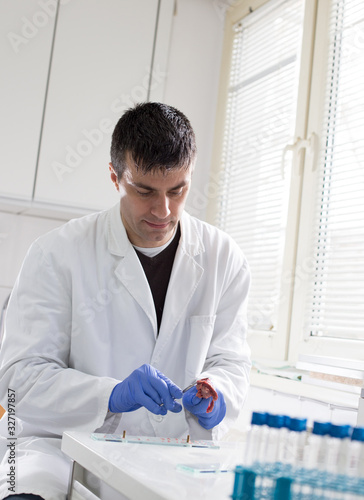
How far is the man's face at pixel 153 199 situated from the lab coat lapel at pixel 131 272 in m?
0.04

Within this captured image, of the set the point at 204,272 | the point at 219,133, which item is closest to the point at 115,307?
the point at 204,272

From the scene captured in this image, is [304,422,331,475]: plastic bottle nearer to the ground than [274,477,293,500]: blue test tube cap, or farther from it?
farther from it

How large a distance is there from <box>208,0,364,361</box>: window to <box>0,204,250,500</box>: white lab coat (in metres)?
0.44

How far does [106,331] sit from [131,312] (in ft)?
0.23

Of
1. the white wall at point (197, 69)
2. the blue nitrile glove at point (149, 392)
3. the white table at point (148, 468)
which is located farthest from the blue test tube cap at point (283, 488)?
the white wall at point (197, 69)

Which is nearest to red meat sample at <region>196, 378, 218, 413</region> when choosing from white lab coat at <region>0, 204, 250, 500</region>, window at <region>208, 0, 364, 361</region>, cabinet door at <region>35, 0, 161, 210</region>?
white lab coat at <region>0, 204, 250, 500</region>

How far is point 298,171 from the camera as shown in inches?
82.3

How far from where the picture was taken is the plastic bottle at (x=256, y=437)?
2.25 feet

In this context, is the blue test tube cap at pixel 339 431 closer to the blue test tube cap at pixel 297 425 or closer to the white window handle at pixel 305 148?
the blue test tube cap at pixel 297 425

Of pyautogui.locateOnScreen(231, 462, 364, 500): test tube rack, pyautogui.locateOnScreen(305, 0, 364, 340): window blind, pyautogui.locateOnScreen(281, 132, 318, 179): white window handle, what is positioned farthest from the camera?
pyautogui.locateOnScreen(281, 132, 318, 179): white window handle

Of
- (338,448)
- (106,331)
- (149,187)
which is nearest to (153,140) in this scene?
(149,187)

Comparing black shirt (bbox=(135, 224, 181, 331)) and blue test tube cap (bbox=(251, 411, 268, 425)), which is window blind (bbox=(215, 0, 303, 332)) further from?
blue test tube cap (bbox=(251, 411, 268, 425))

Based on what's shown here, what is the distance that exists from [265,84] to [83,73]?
72cm

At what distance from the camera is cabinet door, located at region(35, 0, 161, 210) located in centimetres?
227
